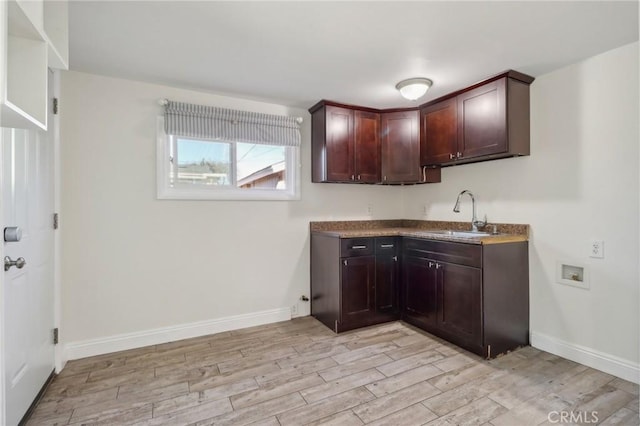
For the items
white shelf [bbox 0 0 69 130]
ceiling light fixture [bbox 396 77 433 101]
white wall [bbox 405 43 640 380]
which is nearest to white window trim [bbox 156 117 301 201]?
ceiling light fixture [bbox 396 77 433 101]

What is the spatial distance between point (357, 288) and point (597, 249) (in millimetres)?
1861

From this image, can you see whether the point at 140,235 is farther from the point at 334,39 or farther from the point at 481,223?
the point at 481,223

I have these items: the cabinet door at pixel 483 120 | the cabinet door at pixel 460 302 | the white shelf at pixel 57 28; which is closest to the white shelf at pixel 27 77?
the white shelf at pixel 57 28

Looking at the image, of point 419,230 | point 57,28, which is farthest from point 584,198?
point 57,28

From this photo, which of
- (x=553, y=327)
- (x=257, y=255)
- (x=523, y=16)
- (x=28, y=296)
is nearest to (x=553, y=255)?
(x=553, y=327)

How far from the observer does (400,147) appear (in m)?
3.43

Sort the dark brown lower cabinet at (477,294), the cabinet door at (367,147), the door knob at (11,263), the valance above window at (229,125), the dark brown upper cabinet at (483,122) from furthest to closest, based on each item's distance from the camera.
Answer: the cabinet door at (367,147) → the valance above window at (229,125) → the dark brown upper cabinet at (483,122) → the dark brown lower cabinet at (477,294) → the door knob at (11,263)

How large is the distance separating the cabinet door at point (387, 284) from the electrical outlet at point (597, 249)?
1.53m

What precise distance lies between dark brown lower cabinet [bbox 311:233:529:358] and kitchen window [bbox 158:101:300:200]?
0.74 metres

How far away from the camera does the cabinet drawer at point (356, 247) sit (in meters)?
2.96

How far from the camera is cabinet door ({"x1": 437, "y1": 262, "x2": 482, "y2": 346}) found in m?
2.44

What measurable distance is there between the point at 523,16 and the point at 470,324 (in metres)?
2.11

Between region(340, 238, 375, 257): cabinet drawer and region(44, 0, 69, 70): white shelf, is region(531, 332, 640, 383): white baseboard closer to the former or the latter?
region(340, 238, 375, 257): cabinet drawer

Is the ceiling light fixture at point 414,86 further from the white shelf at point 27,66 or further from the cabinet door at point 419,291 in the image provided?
the white shelf at point 27,66
